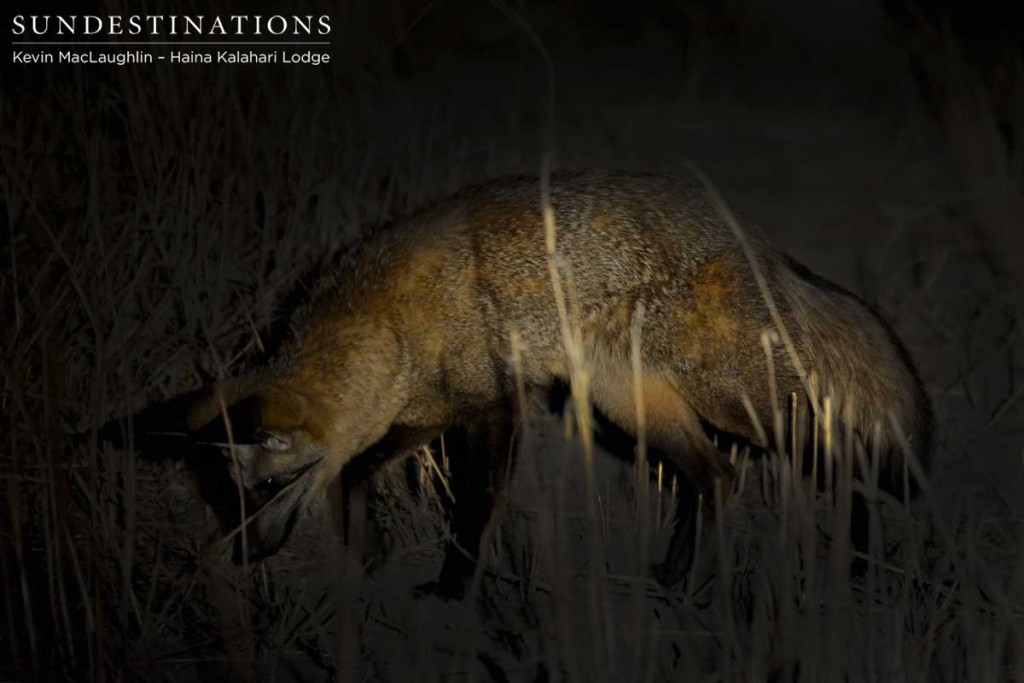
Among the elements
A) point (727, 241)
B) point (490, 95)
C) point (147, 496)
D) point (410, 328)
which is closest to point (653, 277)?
point (727, 241)

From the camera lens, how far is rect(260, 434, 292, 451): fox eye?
4.26 meters

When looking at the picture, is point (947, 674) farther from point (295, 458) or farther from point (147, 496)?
point (147, 496)

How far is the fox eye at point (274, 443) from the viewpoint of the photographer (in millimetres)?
4262

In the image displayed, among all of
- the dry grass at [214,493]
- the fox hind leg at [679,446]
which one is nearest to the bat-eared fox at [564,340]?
the fox hind leg at [679,446]

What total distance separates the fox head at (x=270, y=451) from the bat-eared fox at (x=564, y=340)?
0.05ft

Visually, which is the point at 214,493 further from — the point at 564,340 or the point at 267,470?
the point at 564,340

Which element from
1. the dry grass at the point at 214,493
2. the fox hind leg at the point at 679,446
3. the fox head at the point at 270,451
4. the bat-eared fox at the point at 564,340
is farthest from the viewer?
the fox hind leg at the point at 679,446

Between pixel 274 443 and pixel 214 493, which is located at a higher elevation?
pixel 274 443

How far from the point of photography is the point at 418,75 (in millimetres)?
6859

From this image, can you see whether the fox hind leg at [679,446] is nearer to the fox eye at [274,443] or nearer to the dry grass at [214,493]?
the dry grass at [214,493]

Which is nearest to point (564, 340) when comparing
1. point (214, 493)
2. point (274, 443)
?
point (274, 443)

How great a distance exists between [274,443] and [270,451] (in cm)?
7

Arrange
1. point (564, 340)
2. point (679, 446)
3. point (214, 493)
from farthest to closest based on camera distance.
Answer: point (679, 446) < point (214, 493) < point (564, 340)

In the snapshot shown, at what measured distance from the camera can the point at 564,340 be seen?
4707mm
